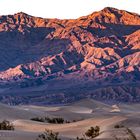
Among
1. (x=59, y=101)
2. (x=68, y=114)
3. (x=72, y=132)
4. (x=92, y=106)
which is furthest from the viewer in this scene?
(x=59, y=101)

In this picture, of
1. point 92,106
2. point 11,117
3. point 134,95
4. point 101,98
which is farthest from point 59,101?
point 11,117

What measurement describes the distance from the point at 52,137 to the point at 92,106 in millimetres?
98654

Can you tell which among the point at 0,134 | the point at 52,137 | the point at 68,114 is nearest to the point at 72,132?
the point at 0,134

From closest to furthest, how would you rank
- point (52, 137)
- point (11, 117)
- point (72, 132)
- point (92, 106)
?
point (52, 137) → point (72, 132) → point (11, 117) → point (92, 106)

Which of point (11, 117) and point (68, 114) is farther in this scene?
point (68, 114)

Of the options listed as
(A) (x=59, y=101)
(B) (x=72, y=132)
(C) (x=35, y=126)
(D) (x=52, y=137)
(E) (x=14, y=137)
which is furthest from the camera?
(A) (x=59, y=101)

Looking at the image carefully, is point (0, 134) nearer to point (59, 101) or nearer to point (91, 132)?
point (91, 132)

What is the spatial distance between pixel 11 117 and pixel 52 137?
1765 inches

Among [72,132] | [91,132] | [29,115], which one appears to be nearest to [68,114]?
[29,115]

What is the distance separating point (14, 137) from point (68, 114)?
5622cm

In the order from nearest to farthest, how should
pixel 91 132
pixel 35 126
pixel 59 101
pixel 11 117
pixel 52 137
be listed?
pixel 52 137 < pixel 91 132 < pixel 35 126 < pixel 11 117 < pixel 59 101

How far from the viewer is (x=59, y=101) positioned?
196 metres

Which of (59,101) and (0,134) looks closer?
(0,134)

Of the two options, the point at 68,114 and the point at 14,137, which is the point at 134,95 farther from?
the point at 14,137
